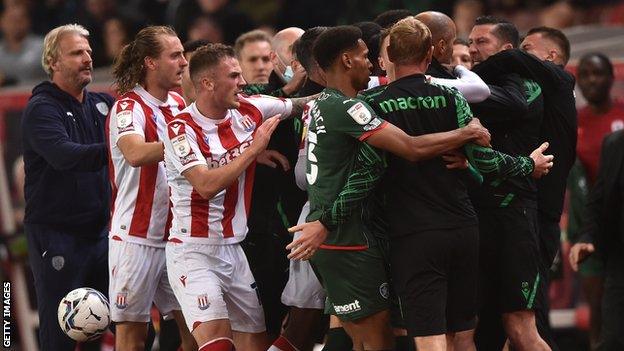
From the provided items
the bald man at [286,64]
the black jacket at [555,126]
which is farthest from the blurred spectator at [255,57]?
the black jacket at [555,126]

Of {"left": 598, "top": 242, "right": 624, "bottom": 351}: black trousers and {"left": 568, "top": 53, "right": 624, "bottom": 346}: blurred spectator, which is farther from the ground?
{"left": 568, "top": 53, "right": 624, "bottom": 346}: blurred spectator

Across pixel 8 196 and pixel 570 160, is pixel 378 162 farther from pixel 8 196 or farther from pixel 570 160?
pixel 8 196

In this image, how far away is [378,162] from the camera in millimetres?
7609

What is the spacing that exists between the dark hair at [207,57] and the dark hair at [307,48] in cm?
49

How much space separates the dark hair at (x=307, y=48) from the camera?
28.5 feet

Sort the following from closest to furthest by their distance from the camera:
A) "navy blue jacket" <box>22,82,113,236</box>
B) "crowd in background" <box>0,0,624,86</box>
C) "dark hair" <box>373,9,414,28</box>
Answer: "dark hair" <box>373,9,414,28</box> → "navy blue jacket" <box>22,82,113,236</box> → "crowd in background" <box>0,0,624,86</box>

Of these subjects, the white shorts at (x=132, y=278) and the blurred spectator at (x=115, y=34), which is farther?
the blurred spectator at (x=115, y=34)

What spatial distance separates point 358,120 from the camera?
24.7 feet

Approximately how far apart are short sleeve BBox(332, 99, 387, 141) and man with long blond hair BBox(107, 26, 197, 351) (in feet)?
5.54

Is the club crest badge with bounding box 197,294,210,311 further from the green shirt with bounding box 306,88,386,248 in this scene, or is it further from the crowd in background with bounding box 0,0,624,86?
the crowd in background with bounding box 0,0,624,86

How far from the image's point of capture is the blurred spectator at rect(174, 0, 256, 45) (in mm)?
15469

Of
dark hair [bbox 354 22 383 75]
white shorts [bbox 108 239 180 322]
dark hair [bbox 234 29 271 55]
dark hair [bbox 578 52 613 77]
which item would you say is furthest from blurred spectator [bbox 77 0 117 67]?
dark hair [bbox 354 22 383 75]

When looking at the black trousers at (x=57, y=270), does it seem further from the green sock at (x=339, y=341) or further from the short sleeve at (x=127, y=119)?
the green sock at (x=339, y=341)

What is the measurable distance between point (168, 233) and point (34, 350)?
5.45 m
